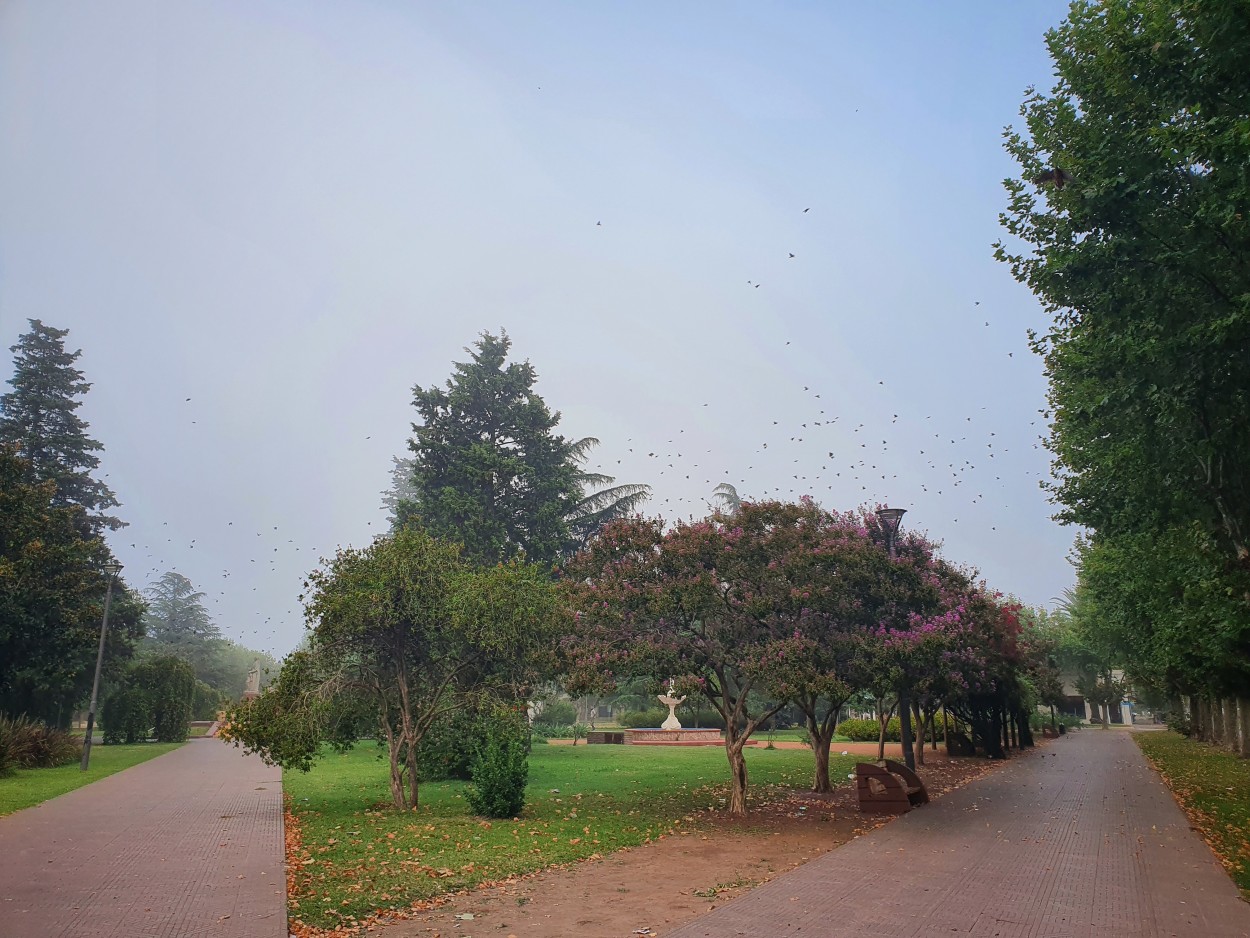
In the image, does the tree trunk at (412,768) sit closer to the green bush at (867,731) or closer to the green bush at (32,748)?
the green bush at (32,748)

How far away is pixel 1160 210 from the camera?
12367 mm

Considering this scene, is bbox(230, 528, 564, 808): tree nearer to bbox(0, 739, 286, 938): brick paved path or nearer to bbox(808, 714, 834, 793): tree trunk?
bbox(0, 739, 286, 938): brick paved path

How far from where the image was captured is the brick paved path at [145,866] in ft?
25.4

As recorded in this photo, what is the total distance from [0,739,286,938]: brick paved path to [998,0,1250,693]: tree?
13.2 metres

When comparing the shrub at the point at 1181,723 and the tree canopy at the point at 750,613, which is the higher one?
the tree canopy at the point at 750,613

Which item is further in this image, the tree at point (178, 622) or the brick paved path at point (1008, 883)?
the tree at point (178, 622)

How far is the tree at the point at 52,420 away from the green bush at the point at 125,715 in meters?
8.49

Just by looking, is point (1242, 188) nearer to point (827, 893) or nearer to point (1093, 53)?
point (1093, 53)

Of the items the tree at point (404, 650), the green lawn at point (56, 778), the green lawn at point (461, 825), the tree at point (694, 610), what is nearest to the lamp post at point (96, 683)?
the green lawn at point (56, 778)

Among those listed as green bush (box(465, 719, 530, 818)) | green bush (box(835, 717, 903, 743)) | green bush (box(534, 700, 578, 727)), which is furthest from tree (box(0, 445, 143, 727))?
green bush (box(835, 717, 903, 743))

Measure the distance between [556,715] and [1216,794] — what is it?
3744 centimetres

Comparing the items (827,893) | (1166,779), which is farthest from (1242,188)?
(1166,779)

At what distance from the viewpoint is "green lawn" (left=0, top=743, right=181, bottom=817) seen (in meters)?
17.0

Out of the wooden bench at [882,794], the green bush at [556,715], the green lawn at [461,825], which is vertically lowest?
the green bush at [556,715]
